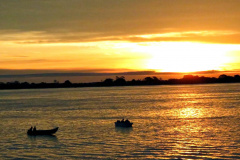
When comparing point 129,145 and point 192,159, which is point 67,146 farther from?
point 192,159

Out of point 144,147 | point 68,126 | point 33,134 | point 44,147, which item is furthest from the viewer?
point 68,126

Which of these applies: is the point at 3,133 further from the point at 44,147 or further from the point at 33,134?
the point at 44,147

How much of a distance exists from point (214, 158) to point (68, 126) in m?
26.5

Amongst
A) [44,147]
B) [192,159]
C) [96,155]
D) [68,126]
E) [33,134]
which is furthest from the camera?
[68,126]

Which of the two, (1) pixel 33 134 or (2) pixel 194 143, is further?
(1) pixel 33 134

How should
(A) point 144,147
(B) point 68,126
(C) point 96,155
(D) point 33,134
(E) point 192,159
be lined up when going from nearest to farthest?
(E) point 192,159, (C) point 96,155, (A) point 144,147, (D) point 33,134, (B) point 68,126

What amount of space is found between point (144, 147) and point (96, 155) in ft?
16.2

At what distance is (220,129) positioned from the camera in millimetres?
42062

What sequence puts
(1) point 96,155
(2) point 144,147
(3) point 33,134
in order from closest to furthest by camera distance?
1. (1) point 96,155
2. (2) point 144,147
3. (3) point 33,134

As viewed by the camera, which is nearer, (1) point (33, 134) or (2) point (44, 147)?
(2) point (44, 147)

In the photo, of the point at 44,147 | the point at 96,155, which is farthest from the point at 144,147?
the point at 44,147

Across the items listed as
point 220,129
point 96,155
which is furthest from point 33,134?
point 220,129

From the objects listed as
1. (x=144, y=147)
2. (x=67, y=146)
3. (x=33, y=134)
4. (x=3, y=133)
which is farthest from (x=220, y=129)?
(x=3, y=133)

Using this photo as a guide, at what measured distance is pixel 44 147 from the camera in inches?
1351
